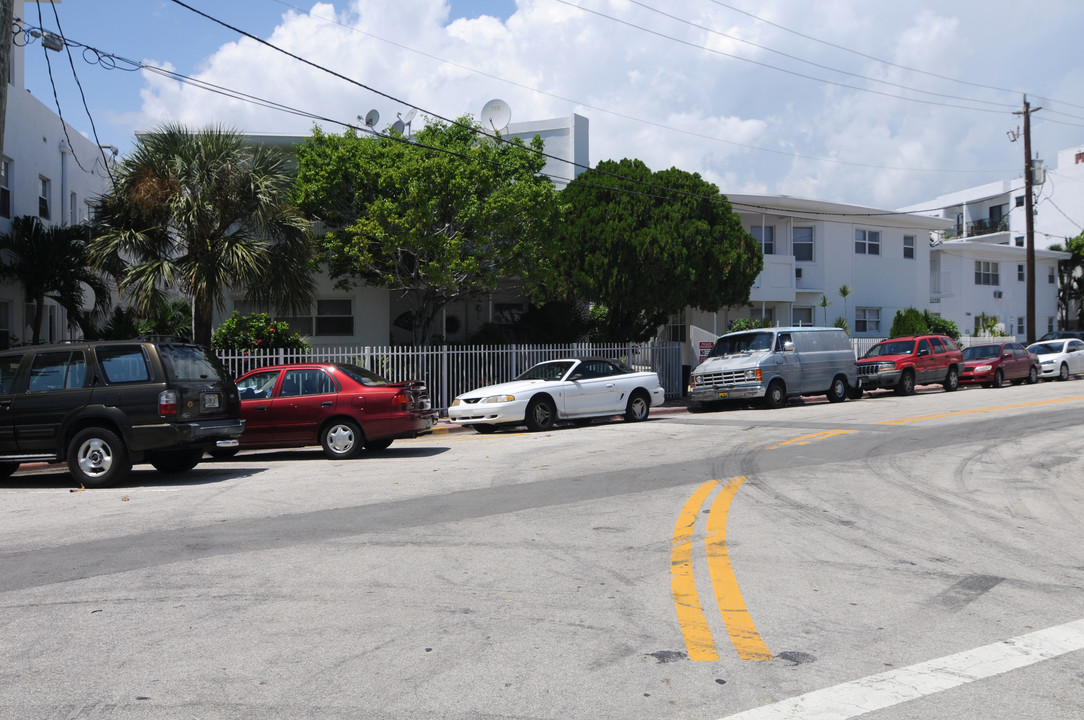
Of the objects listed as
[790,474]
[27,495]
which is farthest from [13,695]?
[790,474]

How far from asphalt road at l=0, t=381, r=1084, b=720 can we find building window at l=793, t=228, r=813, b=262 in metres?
26.8

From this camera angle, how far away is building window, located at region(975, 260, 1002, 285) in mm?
46781

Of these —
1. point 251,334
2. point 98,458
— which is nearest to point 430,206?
point 251,334

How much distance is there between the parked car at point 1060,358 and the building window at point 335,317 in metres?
24.9

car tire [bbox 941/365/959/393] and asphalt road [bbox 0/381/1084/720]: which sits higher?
car tire [bbox 941/365/959/393]

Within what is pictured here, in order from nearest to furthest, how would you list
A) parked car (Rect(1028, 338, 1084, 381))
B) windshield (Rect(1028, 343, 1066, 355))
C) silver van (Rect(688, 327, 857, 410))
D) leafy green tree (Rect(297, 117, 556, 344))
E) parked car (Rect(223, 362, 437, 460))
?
parked car (Rect(223, 362, 437, 460)) < leafy green tree (Rect(297, 117, 556, 344)) < silver van (Rect(688, 327, 857, 410)) < parked car (Rect(1028, 338, 1084, 381)) < windshield (Rect(1028, 343, 1066, 355))

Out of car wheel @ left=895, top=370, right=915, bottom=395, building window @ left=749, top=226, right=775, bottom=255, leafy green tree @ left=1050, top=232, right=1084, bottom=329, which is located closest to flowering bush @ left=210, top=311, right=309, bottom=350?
car wheel @ left=895, top=370, right=915, bottom=395

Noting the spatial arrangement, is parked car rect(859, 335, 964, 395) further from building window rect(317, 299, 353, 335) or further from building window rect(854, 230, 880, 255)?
building window rect(317, 299, 353, 335)

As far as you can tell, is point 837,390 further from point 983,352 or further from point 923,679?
point 923,679

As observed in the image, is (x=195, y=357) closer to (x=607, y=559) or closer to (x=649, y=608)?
(x=607, y=559)

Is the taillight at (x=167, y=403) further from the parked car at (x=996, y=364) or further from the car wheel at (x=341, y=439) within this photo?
the parked car at (x=996, y=364)

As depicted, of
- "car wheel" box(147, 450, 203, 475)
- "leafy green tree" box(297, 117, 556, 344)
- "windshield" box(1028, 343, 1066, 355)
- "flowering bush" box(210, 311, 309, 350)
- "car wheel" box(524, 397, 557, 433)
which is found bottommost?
"car wheel" box(147, 450, 203, 475)

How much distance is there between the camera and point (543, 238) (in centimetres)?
2353

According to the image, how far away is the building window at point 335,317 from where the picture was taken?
1019 inches
